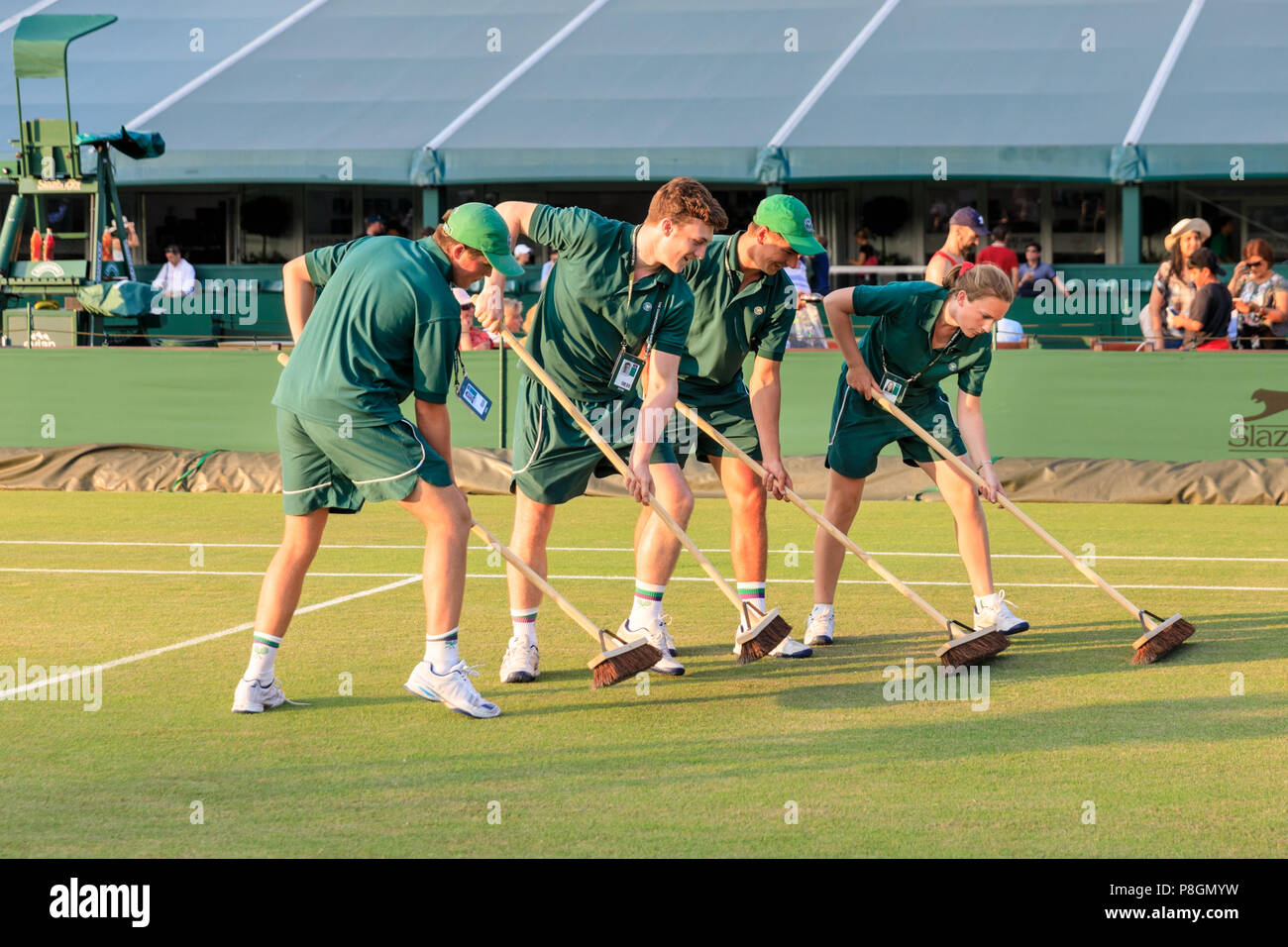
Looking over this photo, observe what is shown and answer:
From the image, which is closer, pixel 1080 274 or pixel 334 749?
pixel 334 749

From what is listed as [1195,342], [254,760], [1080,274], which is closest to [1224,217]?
[1080,274]

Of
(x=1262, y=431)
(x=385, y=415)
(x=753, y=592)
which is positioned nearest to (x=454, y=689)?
(x=385, y=415)

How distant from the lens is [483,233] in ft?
19.1

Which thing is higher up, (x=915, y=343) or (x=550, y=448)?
(x=915, y=343)

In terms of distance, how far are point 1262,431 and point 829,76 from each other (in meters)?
9.10

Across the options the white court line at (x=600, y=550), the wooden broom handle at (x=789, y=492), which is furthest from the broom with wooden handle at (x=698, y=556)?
the white court line at (x=600, y=550)

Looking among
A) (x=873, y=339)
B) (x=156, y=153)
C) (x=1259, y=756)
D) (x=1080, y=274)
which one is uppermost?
(x=156, y=153)

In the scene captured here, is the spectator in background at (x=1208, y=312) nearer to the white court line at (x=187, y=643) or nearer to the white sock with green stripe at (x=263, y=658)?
the white court line at (x=187, y=643)

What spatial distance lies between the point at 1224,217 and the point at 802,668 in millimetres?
16391

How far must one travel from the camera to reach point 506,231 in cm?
589

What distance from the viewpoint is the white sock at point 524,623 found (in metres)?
6.91

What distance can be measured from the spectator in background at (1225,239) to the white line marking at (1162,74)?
6.97 ft

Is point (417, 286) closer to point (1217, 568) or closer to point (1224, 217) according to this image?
point (1217, 568)

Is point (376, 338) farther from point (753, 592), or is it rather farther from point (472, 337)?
point (472, 337)
